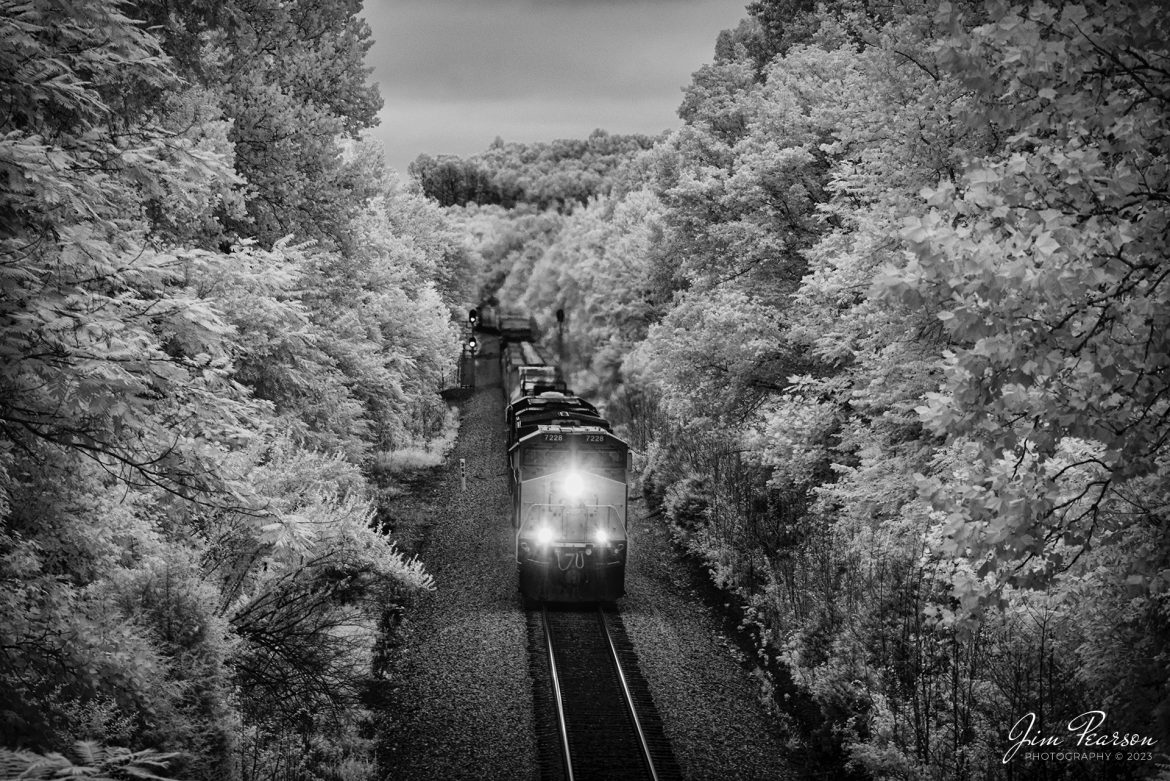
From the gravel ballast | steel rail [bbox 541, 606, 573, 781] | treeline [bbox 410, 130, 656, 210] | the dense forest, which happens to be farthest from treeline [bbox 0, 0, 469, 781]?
treeline [bbox 410, 130, 656, 210]

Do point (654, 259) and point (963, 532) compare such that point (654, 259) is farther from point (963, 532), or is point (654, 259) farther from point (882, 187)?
point (963, 532)

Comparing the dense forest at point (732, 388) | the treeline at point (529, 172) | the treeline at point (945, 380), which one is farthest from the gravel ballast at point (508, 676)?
the treeline at point (529, 172)

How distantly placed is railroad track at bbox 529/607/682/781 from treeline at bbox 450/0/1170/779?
277 cm

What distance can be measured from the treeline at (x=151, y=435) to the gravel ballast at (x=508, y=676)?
1.04 metres

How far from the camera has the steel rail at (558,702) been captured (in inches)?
421

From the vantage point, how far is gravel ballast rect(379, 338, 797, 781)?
36.6ft

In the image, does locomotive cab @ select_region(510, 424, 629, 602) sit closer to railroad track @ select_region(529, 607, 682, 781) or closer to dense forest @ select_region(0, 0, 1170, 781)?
railroad track @ select_region(529, 607, 682, 781)

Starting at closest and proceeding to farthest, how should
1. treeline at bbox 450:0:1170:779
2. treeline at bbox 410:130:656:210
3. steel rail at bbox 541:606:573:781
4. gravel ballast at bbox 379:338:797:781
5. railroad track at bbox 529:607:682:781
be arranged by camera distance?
1. treeline at bbox 450:0:1170:779
2. steel rail at bbox 541:606:573:781
3. railroad track at bbox 529:607:682:781
4. gravel ballast at bbox 379:338:797:781
5. treeline at bbox 410:130:656:210

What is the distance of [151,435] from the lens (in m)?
7.56

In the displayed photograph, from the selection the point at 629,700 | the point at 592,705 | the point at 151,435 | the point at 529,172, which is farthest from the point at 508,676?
the point at 529,172

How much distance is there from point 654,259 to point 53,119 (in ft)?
83.8

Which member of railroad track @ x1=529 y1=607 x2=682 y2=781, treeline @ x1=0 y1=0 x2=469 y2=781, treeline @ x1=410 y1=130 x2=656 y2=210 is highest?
treeline @ x1=410 y1=130 x2=656 y2=210

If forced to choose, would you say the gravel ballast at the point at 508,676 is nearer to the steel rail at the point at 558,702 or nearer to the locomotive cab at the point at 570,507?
the steel rail at the point at 558,702

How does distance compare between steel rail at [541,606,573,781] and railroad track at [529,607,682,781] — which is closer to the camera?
steel rail at [541,606,573,781]
